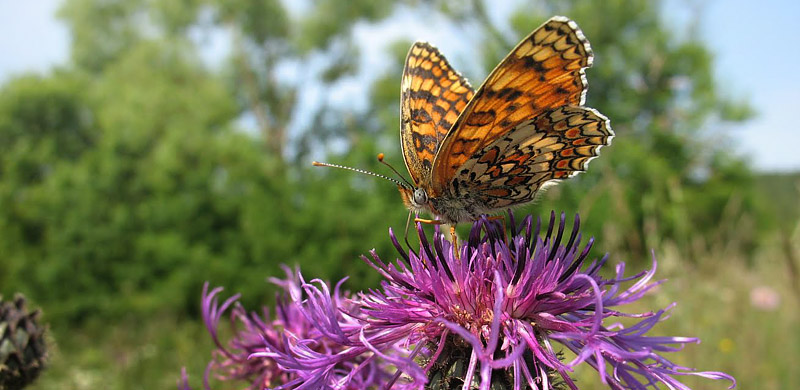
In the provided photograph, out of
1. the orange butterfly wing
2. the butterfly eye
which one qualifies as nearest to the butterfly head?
the butterfly eye

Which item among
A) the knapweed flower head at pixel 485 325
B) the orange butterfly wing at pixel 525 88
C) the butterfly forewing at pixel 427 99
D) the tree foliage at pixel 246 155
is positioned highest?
the tree foliage at pixel 246 155

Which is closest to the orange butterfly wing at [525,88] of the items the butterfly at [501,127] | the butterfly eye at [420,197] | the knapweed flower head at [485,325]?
the butterfly at [501,127]

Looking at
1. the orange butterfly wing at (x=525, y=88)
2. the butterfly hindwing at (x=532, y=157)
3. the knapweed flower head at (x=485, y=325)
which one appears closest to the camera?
the knapweed flower head at (x=485, y=325)

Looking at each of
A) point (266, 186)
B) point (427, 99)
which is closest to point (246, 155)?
point (266, 186)

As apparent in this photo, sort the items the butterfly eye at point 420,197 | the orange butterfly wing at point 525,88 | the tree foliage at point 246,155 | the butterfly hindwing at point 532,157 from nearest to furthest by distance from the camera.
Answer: the orange butterfly wing at point 525,88 < the butterfly hindwing at point 532,157 < the butterfly eye at point 420,197 < the tree foliage at point 246,155

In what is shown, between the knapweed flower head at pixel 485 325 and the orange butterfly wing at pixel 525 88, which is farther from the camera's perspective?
the orange butterfly wing at pixel 525 88

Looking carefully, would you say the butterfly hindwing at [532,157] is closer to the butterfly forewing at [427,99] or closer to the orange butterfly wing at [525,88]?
the orange butterfly wing at [525,88]

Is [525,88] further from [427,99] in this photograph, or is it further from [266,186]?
[266,186]

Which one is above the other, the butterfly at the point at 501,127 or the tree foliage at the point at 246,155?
the tree foliage at the point at 246,155

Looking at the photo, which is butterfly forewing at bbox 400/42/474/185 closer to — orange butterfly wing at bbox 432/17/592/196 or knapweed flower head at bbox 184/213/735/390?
orange butterfly wing at bbox 432/17/592/196
